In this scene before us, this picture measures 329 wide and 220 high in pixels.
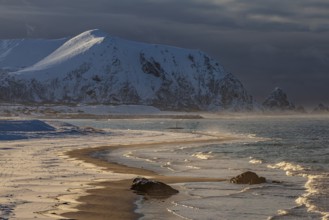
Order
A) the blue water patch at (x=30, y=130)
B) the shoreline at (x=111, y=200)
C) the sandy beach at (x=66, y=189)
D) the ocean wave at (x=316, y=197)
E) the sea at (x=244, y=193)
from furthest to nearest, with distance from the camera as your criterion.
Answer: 1. the blue water patch at (x=30, y=130)
2. the ocean wave at (x=316, y=197)
3. the sea at (x=244, y=193)
4. the sandy beach at (x=66, y=189)
5. the shoreline at (x=111, y=200)

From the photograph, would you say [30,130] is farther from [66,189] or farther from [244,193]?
[244,193]

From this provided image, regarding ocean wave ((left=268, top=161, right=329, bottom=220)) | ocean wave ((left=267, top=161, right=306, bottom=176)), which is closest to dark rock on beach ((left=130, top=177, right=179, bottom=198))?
ocean wave ((left=268, top=161, right=329, bottom=220))

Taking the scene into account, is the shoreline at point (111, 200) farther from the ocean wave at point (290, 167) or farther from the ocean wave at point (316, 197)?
the ocean wave at point (290, 167)

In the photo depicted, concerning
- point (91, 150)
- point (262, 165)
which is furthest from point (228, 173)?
point (91, 150)

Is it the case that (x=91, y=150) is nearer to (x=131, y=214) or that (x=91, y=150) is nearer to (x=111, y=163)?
(x=111, y=163)

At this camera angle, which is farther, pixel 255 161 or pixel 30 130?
pixel 30 130

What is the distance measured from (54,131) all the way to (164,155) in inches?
1495

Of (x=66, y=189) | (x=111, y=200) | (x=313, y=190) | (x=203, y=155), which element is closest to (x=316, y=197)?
(x=313, y=190)

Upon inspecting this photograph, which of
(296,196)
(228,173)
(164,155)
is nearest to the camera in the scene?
(296,196)

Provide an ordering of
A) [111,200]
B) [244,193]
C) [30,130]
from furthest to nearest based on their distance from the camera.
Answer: [30,130] → [244,193] → [111,200]

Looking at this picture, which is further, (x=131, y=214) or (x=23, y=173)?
(x=23, y=173)

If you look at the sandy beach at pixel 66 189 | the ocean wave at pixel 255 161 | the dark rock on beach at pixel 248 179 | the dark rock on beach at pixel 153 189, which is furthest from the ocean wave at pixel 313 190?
the sandy beach at pixel 66 189

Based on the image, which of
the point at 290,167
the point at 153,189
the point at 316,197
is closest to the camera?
the point at 316,197

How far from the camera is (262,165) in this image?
4497cm
